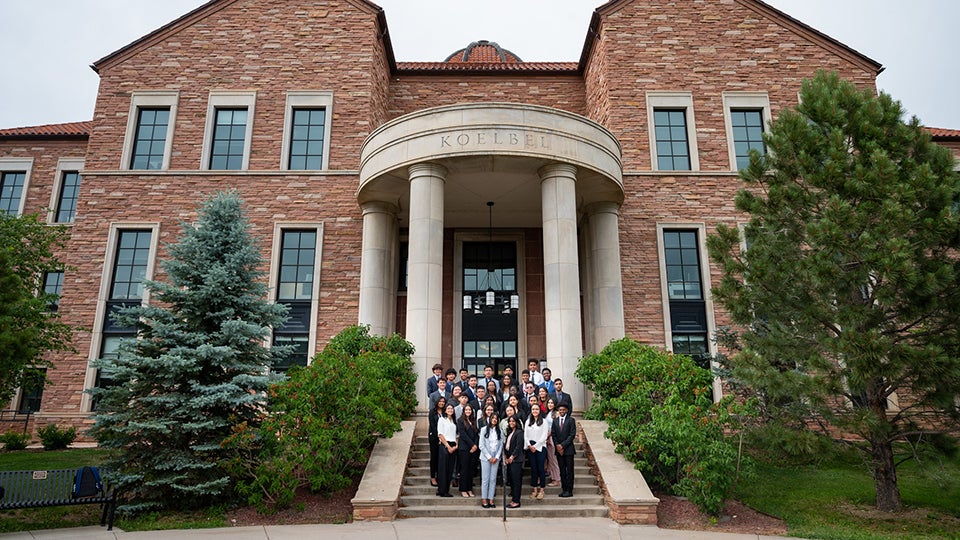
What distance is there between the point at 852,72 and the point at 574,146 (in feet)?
38.3

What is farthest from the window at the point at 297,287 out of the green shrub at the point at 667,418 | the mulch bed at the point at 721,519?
the mulch bed at the point at 721,519

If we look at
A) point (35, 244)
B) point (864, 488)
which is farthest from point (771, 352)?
point (35, 244)

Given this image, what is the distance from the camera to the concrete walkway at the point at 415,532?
736 centimetres

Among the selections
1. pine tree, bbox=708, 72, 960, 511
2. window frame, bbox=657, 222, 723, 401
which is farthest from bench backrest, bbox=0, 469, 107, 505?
window frame, bbox=657, 222, 723, 401

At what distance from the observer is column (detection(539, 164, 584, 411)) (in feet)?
40.4

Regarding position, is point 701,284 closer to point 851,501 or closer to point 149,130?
point 851,501

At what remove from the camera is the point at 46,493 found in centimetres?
830

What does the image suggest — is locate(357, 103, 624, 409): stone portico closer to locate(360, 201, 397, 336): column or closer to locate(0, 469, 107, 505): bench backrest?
locate(360, 201, 397, 336): column

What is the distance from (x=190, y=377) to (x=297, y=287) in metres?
7.83

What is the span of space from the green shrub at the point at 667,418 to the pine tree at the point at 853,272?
1.06 meters

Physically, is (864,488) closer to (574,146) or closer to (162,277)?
(574,146)

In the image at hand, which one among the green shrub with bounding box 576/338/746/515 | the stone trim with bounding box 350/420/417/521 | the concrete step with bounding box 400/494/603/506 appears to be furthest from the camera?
the concrete step with bounding box 400/494/603/506

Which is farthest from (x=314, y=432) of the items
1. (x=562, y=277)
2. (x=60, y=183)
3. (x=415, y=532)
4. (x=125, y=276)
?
(x=60, y=183)

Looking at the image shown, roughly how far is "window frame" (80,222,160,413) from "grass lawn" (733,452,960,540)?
A: 1634cm
